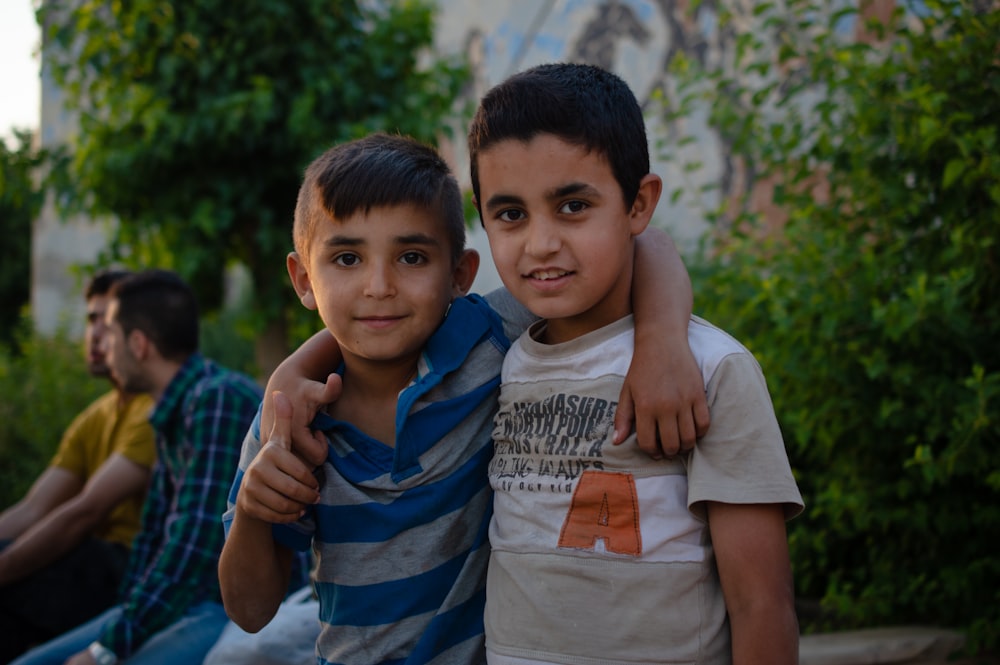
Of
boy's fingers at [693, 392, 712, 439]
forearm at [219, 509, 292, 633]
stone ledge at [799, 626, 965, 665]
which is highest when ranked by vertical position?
boy's fingers at [693, 392, 712, 439]

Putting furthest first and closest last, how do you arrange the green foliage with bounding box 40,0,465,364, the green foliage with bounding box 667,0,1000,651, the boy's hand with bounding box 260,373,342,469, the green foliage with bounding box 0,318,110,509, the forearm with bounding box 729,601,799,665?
the green foliage with bounding box 0,318,110,509
the green foliage with bounding box 40,0,465,364
the green foliage with bounding box 667,0,1000,651
the boy's hand with bounding box 260,373,342,469
the forearm with bounding box 729,601,799,665

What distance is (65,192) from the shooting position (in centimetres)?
494

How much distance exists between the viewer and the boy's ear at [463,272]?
1923 mm

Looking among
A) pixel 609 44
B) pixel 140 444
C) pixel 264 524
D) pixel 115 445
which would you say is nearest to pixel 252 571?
pixel 264 524

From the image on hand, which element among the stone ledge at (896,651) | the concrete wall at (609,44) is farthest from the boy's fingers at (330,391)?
the concrete wall at (609,44)

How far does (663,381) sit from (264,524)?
0.78 meters

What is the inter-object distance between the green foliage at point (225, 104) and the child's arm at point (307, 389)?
2673 millimetres

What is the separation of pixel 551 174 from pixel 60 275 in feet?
43.2

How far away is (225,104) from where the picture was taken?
14.2 feet

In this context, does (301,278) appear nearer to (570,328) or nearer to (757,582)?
(570,328)

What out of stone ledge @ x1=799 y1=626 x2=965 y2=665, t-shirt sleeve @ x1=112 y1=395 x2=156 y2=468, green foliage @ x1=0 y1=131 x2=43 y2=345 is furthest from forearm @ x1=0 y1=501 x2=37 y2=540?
green foliage @ x1=0 y1=131 x2=43 y2=345

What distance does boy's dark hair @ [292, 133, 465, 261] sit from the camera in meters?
1.74

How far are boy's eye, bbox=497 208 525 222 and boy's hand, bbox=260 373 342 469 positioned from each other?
0.43 m

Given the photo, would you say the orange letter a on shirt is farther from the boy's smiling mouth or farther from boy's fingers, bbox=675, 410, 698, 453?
the boy's smiling mouth
